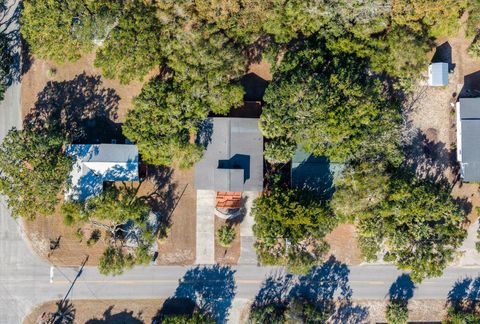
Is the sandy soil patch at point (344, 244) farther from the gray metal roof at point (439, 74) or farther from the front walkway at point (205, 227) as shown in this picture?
the gray metal roof at point (439, 74)

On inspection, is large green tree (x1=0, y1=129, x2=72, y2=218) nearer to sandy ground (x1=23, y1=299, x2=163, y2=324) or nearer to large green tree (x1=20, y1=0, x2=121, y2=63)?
large green tree (x1=20, y1=0, x2=121, y2=63)

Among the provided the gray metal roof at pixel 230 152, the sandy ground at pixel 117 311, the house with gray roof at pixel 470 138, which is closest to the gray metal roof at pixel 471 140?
the house with gray roof at pixel 470 138

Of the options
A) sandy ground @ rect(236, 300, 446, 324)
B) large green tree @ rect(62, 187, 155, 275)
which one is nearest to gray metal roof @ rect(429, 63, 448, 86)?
sandy ground @ rect(236, 300, 446, 324)

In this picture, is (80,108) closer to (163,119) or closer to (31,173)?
(31,173)

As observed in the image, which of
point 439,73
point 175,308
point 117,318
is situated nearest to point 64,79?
point 117,318

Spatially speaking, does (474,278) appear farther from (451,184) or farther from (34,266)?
(34,266)

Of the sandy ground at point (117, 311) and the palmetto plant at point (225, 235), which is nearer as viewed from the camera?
the palmetto plant at point (225, 235)

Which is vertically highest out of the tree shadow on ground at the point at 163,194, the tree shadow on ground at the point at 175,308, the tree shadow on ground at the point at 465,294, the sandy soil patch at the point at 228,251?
the tree shadow on ground at the point at 163,194

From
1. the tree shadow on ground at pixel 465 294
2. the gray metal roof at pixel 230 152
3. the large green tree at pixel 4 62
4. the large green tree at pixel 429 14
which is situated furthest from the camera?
the tree shadow on ground at pixel 465 294

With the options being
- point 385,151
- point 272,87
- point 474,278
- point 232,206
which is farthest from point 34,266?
point 474,278
